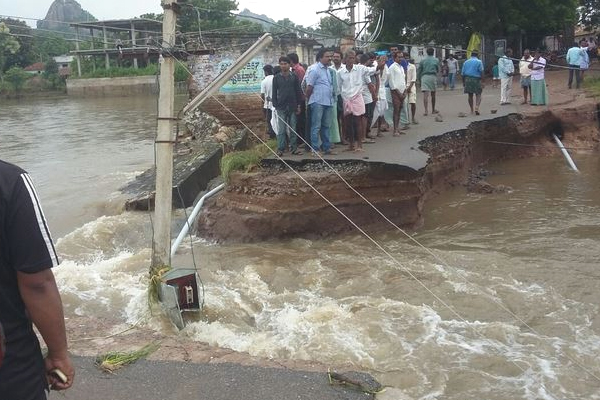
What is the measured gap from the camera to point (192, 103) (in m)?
6.11

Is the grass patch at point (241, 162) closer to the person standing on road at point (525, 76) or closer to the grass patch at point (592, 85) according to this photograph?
the person standing on road at point (525, 76)

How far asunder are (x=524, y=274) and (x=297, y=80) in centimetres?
431

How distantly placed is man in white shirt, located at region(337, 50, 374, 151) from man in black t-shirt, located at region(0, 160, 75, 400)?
7.75m

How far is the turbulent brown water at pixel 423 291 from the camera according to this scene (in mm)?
5133

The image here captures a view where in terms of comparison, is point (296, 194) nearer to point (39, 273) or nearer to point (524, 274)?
point (524, 274)

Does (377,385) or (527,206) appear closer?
(377,385)

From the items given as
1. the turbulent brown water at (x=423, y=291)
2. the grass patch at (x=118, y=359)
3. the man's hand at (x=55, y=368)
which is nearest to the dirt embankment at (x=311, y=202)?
the turbulent brown water at (x=423, y=291)

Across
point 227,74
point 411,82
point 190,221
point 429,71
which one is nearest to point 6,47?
point 429,71

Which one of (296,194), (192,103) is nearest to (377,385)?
(192,103)

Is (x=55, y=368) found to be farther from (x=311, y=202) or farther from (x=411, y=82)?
(x=411, y=82)

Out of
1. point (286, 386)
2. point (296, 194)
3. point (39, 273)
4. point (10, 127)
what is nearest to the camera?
point (39, 273)

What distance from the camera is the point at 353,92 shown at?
31.1 ft

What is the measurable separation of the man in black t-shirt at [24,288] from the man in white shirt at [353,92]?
25.4ft

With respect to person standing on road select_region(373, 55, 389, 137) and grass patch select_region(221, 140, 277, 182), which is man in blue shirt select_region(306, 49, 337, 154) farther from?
person standing on road select_region(373, 55, 389, 137)
